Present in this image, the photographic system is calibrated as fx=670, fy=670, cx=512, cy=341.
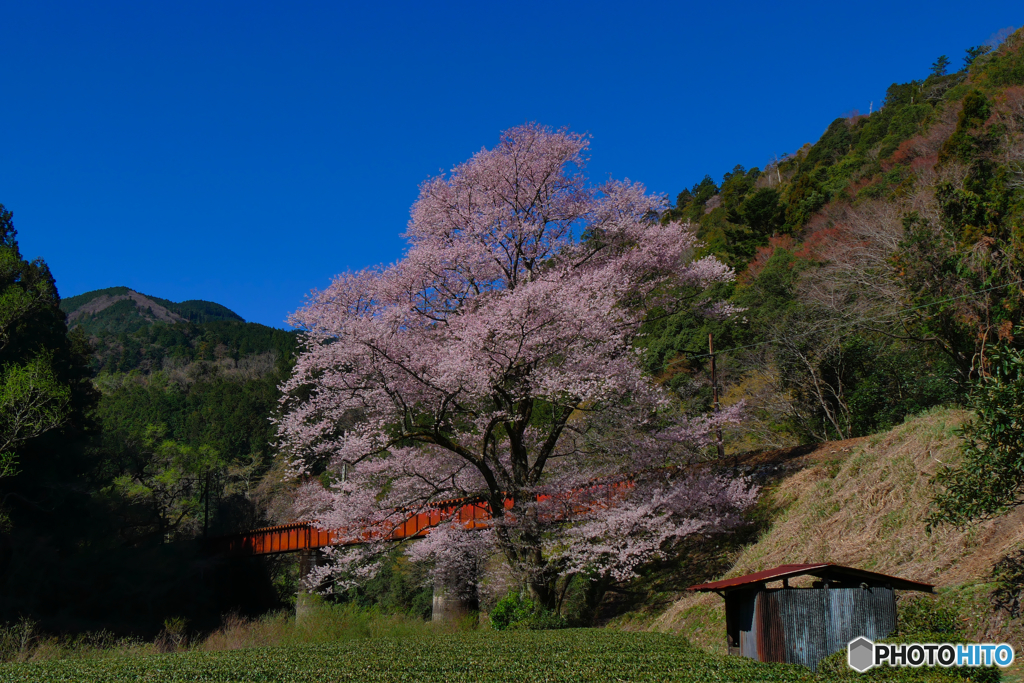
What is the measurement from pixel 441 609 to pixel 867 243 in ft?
64.3

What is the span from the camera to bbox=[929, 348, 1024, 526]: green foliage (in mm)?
7859

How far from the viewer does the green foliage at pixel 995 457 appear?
25.8ft

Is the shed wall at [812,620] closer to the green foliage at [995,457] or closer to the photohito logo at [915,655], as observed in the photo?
the photohito logo at [915,655]

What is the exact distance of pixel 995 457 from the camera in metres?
7.99

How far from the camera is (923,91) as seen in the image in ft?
171

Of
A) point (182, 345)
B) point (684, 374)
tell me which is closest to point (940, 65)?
point (684, 374)

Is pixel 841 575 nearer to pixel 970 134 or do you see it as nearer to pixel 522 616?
pixel 522 616

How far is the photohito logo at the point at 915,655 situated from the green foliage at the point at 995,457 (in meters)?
1.61

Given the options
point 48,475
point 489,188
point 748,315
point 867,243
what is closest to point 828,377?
point 867,243

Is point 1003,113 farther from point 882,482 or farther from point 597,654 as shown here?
point 597,654

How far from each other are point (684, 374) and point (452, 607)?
15.8 meters

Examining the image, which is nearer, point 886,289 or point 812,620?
point 812,620

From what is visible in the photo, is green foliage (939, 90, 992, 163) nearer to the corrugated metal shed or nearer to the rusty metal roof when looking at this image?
the rusty metal roof

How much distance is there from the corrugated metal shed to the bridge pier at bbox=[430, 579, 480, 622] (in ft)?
38.7
